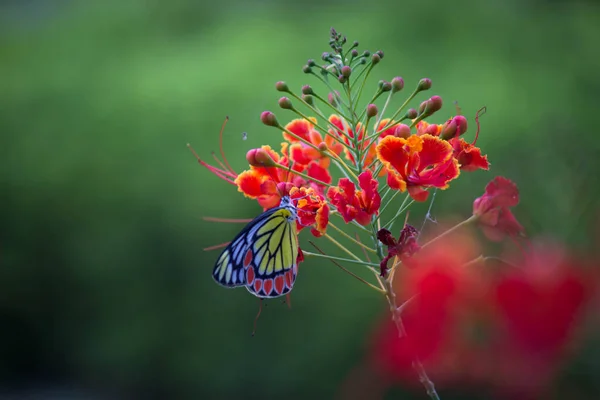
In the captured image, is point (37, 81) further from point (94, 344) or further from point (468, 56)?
point (468, 56)

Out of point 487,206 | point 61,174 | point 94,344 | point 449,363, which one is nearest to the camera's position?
point 449,363

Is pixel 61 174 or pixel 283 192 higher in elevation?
pixel 61 174

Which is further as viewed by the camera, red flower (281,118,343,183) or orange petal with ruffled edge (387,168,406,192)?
red flower (281,118,343,183)

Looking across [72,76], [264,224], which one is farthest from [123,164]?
[264,224]

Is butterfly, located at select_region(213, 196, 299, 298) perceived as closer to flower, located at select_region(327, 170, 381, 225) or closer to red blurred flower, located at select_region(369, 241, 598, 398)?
flower, located at select_region(327, 170, 381, 225)

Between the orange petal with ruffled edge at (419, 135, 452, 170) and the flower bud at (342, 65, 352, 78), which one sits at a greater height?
the flower bud at (342, 65, 352, 78)

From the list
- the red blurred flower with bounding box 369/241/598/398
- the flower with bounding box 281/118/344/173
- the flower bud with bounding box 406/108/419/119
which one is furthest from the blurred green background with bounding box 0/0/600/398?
the red blurred flower with bounding box 369/241/598/398

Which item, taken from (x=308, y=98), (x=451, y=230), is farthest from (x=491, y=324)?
(x=308, y=98)
